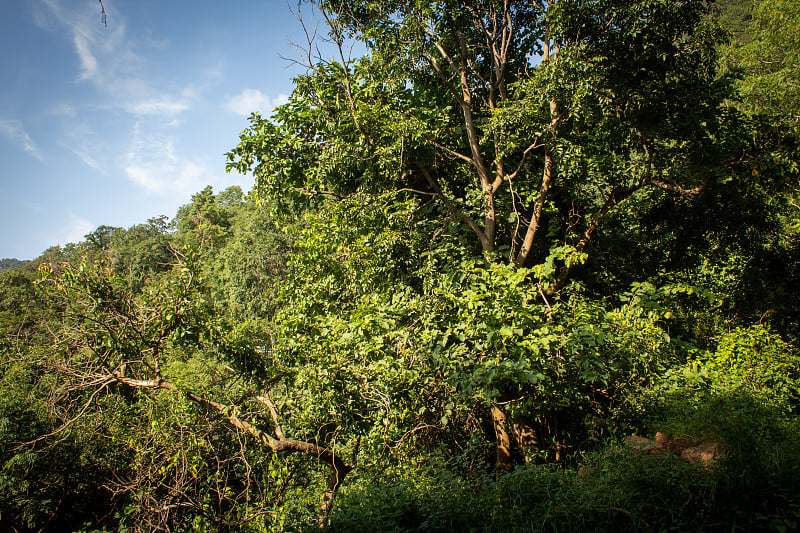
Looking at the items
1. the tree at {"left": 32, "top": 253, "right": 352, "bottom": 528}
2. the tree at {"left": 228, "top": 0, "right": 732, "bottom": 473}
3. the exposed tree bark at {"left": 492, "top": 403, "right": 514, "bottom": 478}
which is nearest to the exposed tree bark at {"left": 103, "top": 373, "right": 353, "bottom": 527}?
the tree at {"left": 32, "top": 253, "right": 352, "bottom": 528}

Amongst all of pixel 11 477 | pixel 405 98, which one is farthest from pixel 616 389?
pixel 11 477

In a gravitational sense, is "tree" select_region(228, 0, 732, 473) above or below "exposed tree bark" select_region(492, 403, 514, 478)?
above

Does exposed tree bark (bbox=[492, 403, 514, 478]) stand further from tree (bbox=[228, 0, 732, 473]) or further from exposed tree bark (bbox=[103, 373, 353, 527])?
exposed tree bark (bbox=[103, 373, 353, 527])

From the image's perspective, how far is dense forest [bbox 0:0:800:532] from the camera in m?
4.28

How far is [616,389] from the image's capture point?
6605 millimetres

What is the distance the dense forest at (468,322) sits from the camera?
4.28 metres

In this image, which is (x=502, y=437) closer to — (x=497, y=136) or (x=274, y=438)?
(x=274, y=438)

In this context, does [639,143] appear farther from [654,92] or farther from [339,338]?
[339,338]

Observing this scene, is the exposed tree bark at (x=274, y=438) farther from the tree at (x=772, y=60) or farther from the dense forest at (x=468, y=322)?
the tree at (x=772, y=60)

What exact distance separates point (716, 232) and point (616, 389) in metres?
3.96

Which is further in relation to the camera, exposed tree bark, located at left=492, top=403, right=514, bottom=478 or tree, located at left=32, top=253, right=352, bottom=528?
exposed tree bark, located at left=492, top=403, right=514, bottom=478

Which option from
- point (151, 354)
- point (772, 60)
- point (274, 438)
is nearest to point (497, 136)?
point (274, 438)

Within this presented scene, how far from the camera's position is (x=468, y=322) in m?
4.72

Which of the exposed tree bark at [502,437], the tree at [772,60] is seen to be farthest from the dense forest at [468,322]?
the tree at [772,60]
